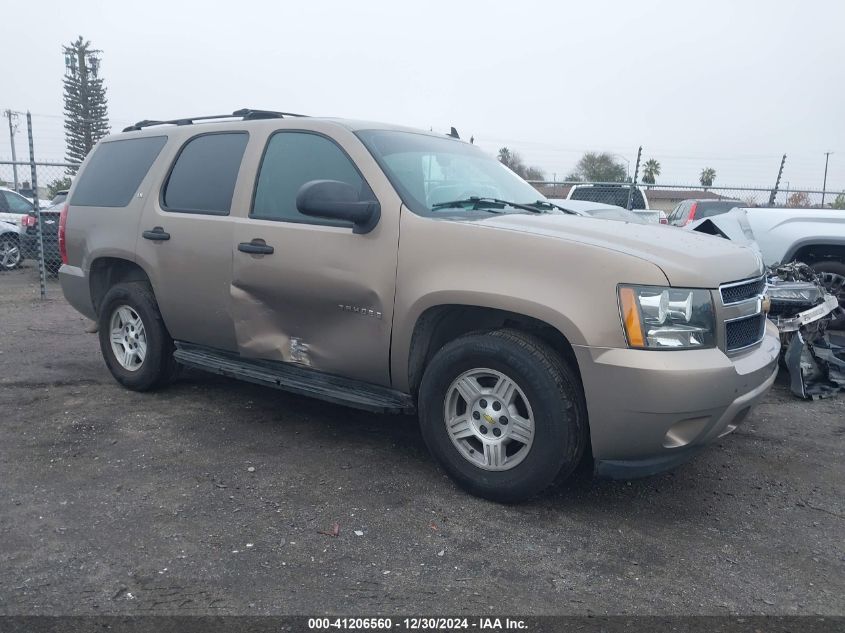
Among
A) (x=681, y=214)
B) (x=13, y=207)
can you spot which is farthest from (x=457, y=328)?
(x=13, y=207)

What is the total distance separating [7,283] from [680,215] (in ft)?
38.0

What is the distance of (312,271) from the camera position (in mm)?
4012

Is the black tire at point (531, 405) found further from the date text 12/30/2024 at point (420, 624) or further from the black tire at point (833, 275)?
the black tire at point (833, 275)

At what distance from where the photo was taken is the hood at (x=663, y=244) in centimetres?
322

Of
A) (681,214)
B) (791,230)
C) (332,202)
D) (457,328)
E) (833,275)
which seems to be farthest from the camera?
(681,214)

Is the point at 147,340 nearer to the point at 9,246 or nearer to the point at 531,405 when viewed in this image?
the point at 531,405

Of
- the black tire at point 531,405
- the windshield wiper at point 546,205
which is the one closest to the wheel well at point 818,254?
the windshield wiper at point 546,205

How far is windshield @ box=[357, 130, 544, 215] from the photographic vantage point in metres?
3.95

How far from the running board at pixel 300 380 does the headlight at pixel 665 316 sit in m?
1.32

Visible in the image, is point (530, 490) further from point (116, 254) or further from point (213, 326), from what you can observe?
point (116, 254)

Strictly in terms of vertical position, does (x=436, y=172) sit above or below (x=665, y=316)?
above

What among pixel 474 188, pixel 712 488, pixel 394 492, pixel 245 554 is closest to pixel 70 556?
pixel 245 554

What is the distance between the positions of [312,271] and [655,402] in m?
1.96

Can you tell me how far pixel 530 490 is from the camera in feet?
11.2
